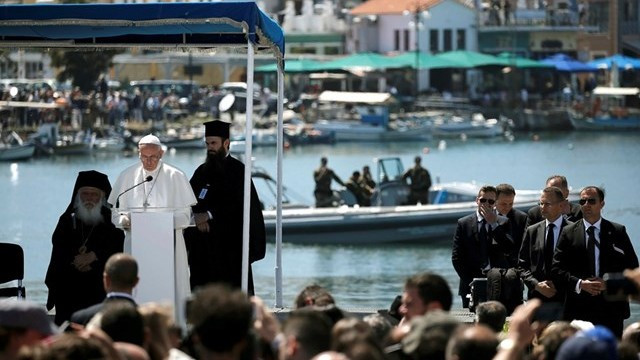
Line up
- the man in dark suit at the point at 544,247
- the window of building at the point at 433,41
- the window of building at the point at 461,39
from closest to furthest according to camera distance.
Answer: the man in dark suit at the point at 544,247 → the window of building at the point at 433,41 → the window of building at the point at 461,39

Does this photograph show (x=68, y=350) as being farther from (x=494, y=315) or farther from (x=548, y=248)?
(x=548, y=248)

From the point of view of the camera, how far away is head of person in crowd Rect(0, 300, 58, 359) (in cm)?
779

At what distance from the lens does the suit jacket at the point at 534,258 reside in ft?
42.2

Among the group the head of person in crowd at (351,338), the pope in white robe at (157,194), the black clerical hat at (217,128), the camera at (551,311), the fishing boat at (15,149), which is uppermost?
the black clerical hat at (217,128)

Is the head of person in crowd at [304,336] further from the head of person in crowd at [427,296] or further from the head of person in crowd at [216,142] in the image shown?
the head of person in crowd at [216,142]

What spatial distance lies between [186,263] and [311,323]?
4918 mm

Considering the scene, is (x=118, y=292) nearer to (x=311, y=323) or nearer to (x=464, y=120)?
(x=311, y=323)

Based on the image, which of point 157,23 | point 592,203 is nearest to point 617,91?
point 592,203

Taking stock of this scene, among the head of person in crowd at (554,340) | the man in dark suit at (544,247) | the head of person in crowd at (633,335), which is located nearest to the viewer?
the head of person in crowd at (554,340)

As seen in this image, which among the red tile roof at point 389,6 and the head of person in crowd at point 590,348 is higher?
the red tile roof at point 389,6

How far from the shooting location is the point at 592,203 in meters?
12.4

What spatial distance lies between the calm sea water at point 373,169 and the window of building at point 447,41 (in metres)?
26.5

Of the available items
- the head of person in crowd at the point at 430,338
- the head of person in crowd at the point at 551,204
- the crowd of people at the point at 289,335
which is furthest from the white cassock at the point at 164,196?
the head of person in crowd at the point at 430,338

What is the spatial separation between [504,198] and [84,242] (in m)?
3.40
